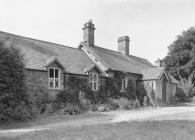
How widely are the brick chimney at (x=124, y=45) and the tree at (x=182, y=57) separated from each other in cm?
1192

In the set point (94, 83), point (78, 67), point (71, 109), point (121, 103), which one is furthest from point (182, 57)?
point (71, 109)

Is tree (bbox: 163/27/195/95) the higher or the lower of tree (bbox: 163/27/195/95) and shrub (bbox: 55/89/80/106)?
the higher

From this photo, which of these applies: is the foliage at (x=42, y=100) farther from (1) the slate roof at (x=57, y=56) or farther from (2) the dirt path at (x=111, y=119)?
(2) the dirt path at (x=111, y=119)

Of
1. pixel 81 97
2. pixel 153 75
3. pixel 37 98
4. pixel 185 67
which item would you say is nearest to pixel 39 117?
pixel 37 98

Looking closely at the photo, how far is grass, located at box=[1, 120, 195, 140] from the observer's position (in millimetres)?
9508

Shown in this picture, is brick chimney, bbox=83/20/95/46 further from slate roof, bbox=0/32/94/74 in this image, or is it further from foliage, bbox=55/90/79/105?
foliage, bbox=55/90/79/105

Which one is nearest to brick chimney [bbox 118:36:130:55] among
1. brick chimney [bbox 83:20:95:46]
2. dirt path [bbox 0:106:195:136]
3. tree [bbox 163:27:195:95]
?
brick chimney [bbox 83:20:95:46]

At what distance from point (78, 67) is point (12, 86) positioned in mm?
10068

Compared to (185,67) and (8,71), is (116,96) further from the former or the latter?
(185,67)

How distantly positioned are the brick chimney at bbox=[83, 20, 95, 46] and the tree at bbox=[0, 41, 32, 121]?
15.8 m

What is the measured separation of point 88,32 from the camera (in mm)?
30062

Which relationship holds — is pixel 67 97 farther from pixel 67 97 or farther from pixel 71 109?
pixel 71 109

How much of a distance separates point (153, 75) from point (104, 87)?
7972 mm

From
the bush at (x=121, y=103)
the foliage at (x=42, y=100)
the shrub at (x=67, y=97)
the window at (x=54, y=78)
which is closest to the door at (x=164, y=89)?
the bush at (x=121, y=103)
